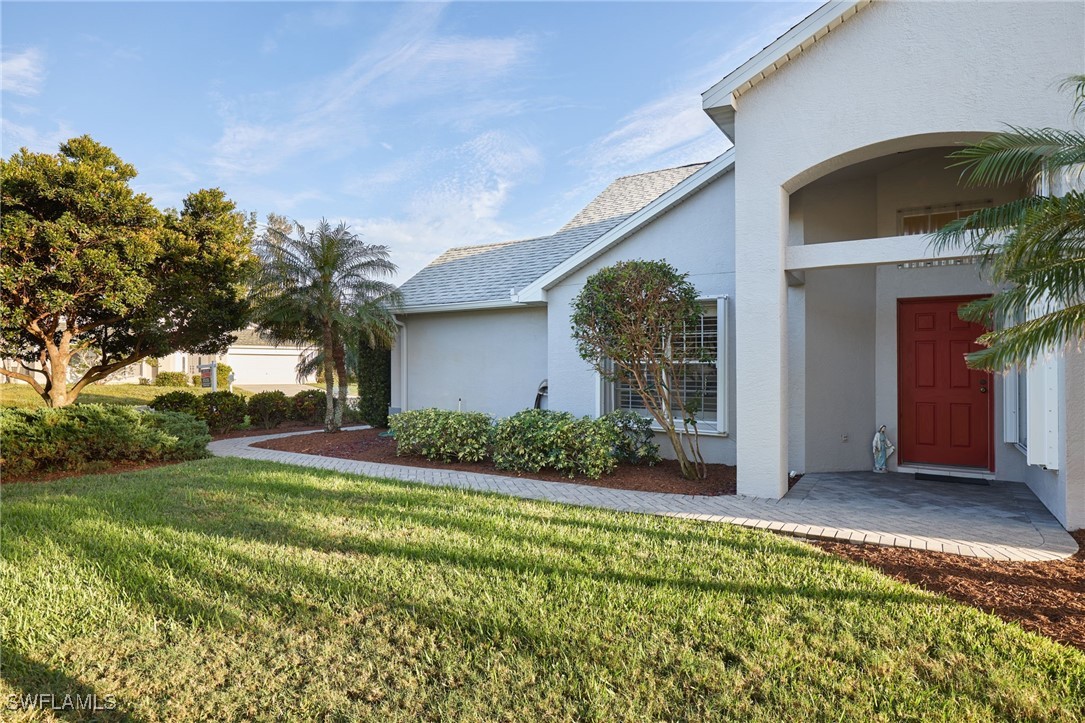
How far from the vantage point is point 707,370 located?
9.59 meters

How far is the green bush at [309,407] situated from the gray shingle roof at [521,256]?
4.44 m

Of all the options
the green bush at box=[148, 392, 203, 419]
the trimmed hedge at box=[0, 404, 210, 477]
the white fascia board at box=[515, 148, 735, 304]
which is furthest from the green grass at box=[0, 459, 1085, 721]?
the green bush at box=[148, 392, 203, 419]

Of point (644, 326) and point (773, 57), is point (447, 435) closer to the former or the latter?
point (644, 326)

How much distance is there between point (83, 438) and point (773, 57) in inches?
456

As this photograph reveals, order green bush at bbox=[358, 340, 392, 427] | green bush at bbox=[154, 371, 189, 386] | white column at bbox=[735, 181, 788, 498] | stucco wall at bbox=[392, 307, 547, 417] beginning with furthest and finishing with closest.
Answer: green bush at bbox=[154, 371, 189, 386] → green bush at bbox=[358, 340, 392, 427] → stucco wall at bbox=[392, 307, 547, 417] → white column at bbox=[735, 181, 788, 498]

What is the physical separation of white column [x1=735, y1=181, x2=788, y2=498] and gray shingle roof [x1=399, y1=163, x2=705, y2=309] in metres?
5.56

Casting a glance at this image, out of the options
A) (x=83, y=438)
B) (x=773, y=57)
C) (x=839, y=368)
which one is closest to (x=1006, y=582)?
(x=839, y=368)

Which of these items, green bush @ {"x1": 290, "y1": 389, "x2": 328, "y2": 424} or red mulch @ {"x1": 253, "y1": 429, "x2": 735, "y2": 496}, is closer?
red mulch @ {"x1": 253, "y1": 429, "x2": 735, "y2": 496}

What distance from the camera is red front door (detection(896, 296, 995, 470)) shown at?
28.7 feet

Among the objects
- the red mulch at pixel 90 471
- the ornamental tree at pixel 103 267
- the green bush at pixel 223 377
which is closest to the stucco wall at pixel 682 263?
the red mulch at pixel 90 471

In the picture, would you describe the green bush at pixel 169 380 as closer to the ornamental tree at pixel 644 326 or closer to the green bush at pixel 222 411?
the green bush at pixel 222 411

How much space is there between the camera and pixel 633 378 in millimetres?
9148

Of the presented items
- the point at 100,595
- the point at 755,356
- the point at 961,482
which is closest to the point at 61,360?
the point at 100,595

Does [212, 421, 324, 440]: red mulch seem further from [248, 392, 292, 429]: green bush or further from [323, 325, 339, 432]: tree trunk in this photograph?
[323, 325, 339, 432]: tree trunk
